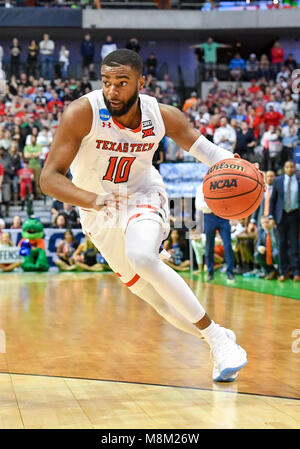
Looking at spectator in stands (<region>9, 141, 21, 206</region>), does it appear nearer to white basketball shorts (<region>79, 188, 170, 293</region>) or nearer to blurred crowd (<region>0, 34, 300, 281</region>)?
blurred crowd (<region>0, 34, 300, 281</region>)

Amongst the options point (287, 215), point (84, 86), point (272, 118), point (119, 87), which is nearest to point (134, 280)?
point (119, 87)

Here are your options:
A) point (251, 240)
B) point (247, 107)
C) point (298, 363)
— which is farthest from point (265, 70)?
point (298, 363)

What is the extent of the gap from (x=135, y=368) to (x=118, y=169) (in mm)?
1386

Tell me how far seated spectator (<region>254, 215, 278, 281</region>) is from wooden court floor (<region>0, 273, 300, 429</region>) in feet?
10.1

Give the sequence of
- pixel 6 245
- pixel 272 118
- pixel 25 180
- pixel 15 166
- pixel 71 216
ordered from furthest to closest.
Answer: pixel 272 118, pixel 15 166, pixel 25 180, pixel 71 216, pixel 6 245

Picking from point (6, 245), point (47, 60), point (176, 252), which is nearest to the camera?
point (176, 252)

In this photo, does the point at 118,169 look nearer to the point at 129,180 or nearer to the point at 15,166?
the point at 129,180

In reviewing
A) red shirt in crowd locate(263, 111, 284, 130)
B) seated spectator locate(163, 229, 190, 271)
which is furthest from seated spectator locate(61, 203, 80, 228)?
red shirt in crowd locate(263, 111, 284, 130)

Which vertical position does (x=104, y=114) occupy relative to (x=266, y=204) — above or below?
above

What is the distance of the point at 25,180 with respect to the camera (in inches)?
631

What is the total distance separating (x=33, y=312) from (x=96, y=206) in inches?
162

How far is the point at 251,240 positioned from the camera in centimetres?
1258

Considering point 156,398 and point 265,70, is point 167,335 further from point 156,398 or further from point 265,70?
point 265,70

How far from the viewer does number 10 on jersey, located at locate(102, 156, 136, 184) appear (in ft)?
13.5
